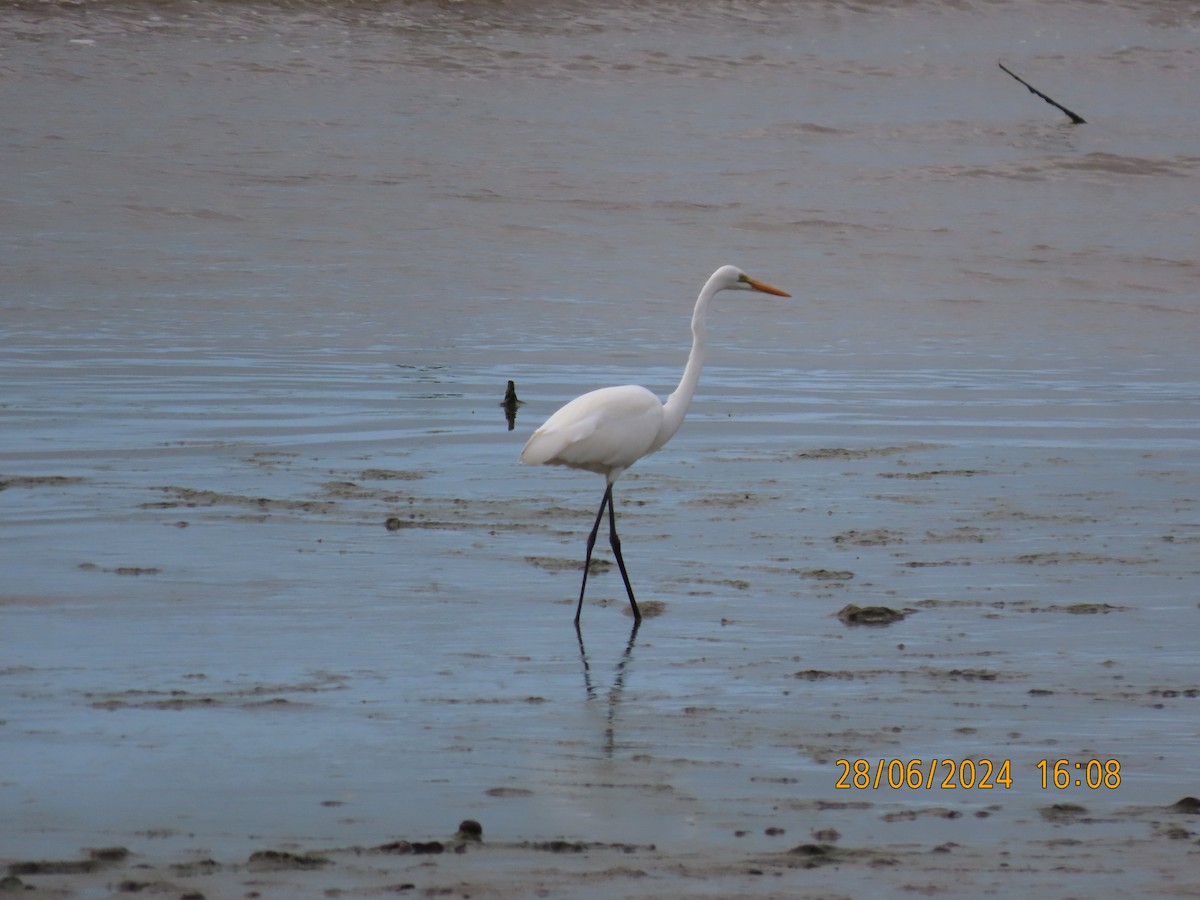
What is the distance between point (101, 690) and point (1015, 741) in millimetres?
2811

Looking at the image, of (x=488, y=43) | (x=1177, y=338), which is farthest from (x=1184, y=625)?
(x=488, y=43)

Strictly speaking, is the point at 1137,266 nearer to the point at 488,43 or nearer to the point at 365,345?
the point at 365,345

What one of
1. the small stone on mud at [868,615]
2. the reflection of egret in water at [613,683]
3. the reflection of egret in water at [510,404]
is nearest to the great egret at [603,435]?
the reflection of egret in water at [613,683]

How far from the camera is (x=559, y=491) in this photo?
884 centimetres

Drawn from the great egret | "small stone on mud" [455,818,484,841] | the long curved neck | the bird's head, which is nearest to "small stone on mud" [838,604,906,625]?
the great egret

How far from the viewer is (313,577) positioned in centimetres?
661

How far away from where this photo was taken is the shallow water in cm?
447

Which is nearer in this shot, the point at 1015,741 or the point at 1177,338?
the point at 1015,741

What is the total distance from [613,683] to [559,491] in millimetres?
3479

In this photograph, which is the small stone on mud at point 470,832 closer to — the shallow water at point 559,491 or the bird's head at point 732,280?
the shallow water at point 559,491

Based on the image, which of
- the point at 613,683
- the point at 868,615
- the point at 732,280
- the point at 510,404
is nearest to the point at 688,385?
the point at 732,280

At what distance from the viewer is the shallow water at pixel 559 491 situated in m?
4.47

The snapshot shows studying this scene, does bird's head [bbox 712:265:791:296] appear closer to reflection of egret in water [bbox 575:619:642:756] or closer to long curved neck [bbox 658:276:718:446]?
long curved neck [bbox 658:276:718:446]

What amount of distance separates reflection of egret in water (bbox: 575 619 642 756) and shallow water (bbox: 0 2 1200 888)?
24 millimetres
